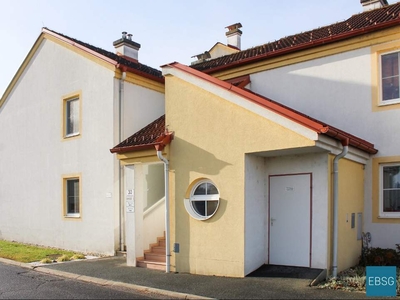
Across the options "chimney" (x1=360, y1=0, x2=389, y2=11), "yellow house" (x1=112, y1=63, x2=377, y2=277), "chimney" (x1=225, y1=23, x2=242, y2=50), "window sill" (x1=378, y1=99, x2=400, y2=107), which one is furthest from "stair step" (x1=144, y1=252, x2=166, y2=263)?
"chimney" (x1=225, y1=23, x2=242, y2=50)

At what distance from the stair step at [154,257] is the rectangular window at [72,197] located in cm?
444

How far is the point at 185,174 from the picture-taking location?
929 centimetres

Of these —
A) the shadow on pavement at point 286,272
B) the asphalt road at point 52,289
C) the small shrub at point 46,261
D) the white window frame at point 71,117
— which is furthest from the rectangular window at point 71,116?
the shadow on pavement at point 286,272

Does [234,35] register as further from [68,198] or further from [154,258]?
[154,258]

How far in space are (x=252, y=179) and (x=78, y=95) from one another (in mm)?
8001

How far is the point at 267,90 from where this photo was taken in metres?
11.9

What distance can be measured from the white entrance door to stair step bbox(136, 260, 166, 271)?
105 inches

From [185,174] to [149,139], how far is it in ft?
4.77

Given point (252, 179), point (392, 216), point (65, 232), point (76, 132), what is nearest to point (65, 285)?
point (252, 179)

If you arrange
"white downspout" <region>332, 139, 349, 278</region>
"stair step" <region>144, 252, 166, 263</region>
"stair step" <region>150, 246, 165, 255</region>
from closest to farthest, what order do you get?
"white downspout" <region>332, 139, 349, 278</region> < "stair step" <region>144, 252, 166, 263</region> < "stair step" <region>150, 246, 165, 255</region>

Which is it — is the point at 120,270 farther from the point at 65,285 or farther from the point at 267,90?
the point at 267,90

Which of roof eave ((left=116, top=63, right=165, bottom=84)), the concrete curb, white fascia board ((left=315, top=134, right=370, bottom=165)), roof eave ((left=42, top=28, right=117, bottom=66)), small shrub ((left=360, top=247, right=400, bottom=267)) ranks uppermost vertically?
roof eave ((left=42, top=28, right=117, bottom=66))

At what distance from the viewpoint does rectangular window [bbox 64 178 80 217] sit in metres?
13.8

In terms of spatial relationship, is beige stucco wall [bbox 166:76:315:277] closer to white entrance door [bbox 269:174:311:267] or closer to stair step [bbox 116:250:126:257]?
white entrance door [bbox 269:174:311:267]
